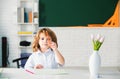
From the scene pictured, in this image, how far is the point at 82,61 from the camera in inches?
249

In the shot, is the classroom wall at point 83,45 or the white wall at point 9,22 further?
the classroom wall at point 83,45

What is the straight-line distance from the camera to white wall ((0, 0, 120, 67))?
6137 millimetres

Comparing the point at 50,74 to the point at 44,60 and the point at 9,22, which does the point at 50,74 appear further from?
the point at 9,22

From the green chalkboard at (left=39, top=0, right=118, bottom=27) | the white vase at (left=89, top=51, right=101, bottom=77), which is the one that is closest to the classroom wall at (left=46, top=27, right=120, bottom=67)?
the green chalkboard at (left=39, top=0, right=118, bottom=27)

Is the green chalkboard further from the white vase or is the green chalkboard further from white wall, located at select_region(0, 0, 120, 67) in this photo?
the white vase

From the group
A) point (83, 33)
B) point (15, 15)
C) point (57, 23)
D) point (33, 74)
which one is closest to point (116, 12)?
point (83, 33)

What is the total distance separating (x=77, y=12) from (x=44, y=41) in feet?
9.77

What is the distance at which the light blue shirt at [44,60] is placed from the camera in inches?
127

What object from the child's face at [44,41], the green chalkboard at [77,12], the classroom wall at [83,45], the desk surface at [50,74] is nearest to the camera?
the desk surface at [50,74]

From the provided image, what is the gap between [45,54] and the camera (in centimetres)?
332

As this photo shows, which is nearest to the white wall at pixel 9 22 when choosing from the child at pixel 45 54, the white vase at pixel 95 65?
the child at pixel 45 54

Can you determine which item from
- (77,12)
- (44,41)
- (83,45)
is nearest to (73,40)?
(83,45)

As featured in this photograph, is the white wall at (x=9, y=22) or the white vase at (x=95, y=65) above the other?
the white wall at (x=9, y=22)

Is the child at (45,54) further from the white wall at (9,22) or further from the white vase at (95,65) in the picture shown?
the white wall at (9,22)
